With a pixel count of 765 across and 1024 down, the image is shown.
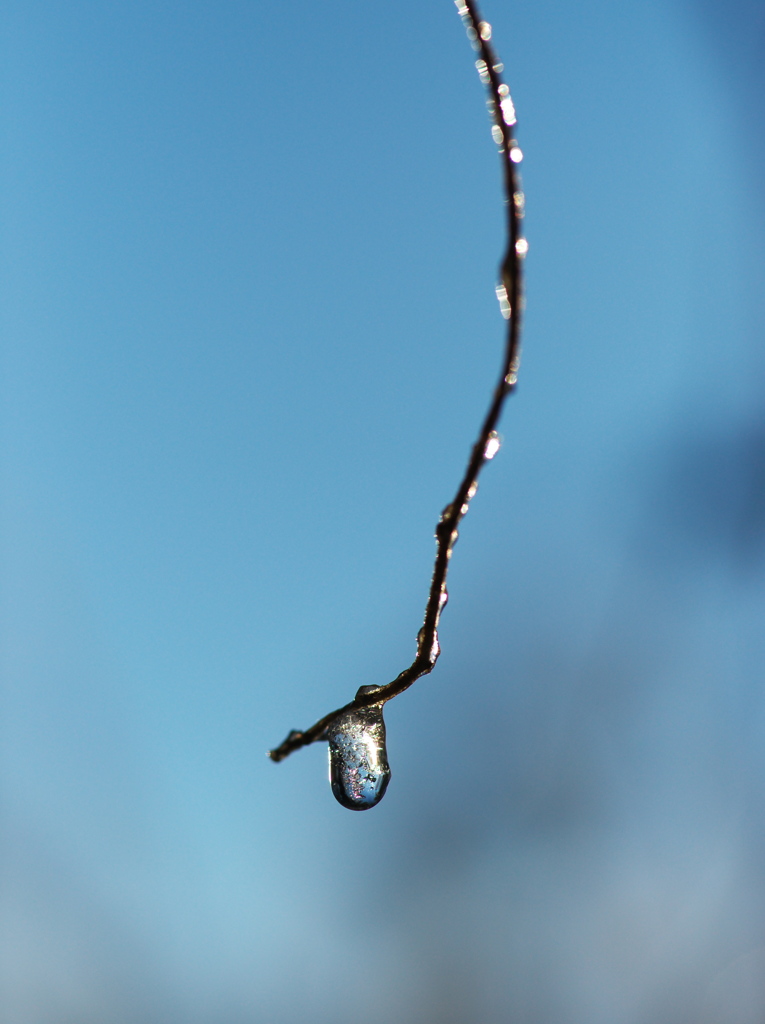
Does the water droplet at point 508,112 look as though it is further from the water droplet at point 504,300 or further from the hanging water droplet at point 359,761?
the hanging water droplet at point 359,761

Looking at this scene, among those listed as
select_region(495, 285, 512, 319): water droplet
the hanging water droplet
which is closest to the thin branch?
select_region(495, 285, 512, 319): water droplet

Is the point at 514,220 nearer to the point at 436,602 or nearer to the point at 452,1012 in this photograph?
the point at 436,602

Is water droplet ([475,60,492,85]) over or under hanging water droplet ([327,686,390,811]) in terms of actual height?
over

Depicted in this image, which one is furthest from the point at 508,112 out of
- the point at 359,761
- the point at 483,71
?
the point at 359,761

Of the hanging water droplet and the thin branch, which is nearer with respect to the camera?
the thin branch

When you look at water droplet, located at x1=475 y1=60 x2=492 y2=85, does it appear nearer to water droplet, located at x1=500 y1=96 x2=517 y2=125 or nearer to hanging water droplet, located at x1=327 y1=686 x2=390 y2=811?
water droplet, located at x1=500 y1=96 x2=517 y2=125

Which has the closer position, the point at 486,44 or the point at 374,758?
the point at 486,44

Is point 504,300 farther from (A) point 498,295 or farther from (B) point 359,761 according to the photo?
(B) point 359,761

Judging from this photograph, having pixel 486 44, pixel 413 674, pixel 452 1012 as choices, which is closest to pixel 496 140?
pixel 486 44
